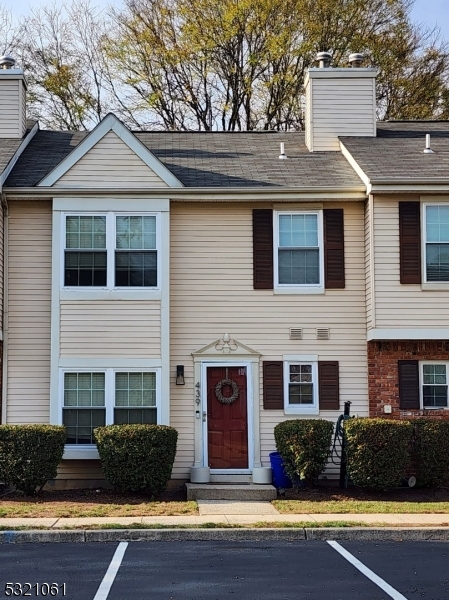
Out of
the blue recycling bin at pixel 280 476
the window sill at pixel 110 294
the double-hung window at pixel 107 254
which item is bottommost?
the blue recycling bin at pixel 280 476

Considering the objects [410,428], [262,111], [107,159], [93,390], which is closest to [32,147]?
[107,159]

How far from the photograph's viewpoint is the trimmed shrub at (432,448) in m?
16.4

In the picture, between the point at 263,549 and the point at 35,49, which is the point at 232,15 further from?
the point at 263,549

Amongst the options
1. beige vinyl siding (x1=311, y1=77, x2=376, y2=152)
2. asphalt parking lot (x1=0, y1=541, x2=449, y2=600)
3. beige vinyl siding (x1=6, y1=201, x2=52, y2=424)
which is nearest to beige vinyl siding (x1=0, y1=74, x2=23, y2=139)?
beige vinyl siding (x1=6, y1=201, x2=52, y2=424)

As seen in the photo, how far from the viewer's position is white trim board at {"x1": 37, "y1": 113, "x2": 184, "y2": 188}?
57.7ft

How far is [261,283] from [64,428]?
4.47 meters

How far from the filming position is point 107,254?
1750 centimetres

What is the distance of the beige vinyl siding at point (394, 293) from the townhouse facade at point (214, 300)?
3 centimetres

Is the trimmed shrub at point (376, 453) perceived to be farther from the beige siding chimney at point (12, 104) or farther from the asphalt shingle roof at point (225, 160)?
the beige siding chimney at point (12, 104)

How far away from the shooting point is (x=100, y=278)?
1753cm

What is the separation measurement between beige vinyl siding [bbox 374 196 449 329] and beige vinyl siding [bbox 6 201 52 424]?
5.99 metres

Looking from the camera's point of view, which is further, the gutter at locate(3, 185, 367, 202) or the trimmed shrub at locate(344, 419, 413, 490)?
the gutter at locate(3, 185, 367, 202)

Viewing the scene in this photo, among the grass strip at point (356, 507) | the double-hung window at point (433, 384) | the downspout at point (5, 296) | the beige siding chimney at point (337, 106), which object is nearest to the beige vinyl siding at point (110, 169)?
the downspout at point (5, 296)

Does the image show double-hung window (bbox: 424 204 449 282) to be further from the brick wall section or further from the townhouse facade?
the brick wall section
